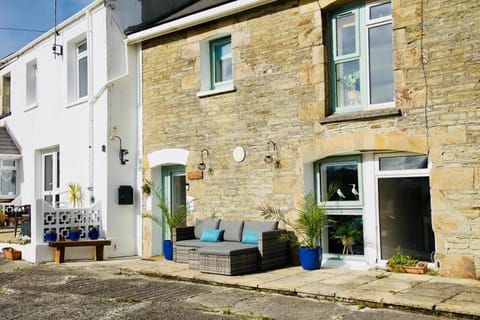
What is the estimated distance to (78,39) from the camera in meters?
13.4

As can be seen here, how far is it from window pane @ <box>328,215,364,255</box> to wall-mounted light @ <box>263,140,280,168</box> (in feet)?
4.53

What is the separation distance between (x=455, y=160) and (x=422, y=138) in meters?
0.58

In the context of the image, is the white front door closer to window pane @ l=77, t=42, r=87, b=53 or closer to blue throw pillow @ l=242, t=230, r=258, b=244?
window pane @ l=77, t=42, r=87, b=53

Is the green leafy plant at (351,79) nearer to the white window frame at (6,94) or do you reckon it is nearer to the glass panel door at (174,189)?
the glass panel door at (174,189)

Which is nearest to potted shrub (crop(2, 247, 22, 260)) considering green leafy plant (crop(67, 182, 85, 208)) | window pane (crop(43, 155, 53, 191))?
green leafy plant (crop(67, 182, 85, 208))

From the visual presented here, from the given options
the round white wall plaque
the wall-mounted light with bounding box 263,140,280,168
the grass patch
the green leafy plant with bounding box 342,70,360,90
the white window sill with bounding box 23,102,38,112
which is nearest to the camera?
the grass patch

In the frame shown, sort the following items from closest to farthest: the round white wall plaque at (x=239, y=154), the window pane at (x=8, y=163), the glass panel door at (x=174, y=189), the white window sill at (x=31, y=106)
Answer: the round white wall plaque at (x=239, y=154) < the glass panel door at (x=174, y=189) < the white window sill at (x=31, y=106) < the window pane at (x=8, y=163)

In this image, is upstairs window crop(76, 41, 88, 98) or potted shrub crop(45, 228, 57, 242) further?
upstairs window crop(76, 41, 88, 98)

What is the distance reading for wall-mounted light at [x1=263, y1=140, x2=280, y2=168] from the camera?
9.68 meters

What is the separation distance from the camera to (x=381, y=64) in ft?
28.7

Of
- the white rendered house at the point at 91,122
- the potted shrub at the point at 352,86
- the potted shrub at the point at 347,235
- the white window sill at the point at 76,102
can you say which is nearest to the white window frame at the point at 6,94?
the white rendered house at the point at 91,122

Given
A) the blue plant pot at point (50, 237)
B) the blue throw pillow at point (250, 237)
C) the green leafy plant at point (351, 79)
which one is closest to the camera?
the green leafy plant at point (351, 79)

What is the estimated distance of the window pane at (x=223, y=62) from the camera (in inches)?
432

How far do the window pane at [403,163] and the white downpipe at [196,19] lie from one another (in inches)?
142
